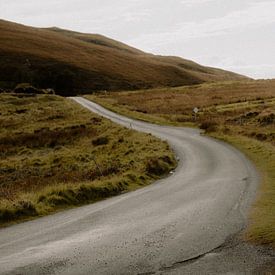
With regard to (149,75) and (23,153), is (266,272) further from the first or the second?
(149,75)

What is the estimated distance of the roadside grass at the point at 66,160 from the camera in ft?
70.9

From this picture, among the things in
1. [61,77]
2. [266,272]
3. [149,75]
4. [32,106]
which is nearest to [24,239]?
[266,272]

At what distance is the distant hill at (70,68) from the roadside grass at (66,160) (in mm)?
61635

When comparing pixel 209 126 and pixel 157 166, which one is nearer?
pixel 157 166

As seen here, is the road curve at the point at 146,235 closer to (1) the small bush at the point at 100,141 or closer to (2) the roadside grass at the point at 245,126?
(2) the roadside grass at the point at 245,126

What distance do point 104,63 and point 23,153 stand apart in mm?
117347

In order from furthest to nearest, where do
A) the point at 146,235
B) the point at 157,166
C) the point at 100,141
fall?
1. the point at 100,141
2. the point at 157,166
3. the point at 146,235

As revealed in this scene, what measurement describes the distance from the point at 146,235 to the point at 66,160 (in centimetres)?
2517

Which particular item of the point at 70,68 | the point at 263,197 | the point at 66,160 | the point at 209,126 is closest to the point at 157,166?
the point at 66,160

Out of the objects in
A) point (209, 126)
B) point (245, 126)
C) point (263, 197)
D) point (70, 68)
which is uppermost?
point (70, 68)

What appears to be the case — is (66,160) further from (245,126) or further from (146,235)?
(146,235)

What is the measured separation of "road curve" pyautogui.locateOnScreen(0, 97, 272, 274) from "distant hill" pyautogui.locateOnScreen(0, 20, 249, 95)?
4230 inches

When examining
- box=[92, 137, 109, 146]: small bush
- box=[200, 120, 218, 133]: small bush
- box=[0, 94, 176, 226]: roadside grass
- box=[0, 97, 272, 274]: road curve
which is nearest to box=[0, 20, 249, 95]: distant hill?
box=[0, 94, 176, 226]: roadside grass

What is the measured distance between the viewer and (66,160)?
1535 inches
